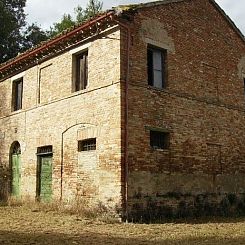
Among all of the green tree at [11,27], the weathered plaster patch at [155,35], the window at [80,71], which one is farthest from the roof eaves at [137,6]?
the green tree at [11,27]

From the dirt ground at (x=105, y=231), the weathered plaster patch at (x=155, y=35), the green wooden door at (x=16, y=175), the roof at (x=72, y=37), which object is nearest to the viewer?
the dirt ground at (x=105, y=231)

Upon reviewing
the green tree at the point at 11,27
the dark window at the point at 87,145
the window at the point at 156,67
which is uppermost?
the green tree at the point at 11,27

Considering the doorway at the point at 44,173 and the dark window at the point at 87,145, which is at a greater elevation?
the dark window at the point at 87,145

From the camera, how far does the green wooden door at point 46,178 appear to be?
47.9 ft

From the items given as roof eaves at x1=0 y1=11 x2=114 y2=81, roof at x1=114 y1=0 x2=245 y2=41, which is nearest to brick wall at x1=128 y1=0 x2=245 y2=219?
roof at x1=114 y1=0 x2=245 y2=41

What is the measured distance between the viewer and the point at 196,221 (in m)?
12.2

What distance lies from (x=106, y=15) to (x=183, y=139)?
483cm

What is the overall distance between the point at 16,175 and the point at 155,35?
27.5ft

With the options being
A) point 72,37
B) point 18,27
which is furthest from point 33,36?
point 72,37

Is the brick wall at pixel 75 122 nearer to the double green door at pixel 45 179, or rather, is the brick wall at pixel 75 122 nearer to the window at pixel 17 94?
the double green door at pixel 45 179

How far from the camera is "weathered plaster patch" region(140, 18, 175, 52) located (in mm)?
13070

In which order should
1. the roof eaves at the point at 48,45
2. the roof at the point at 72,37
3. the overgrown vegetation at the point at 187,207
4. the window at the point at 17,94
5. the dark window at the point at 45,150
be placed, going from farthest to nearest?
1. the window at the point at 17,94
2. the dark window at the point at 45,150
3. the roof eaves at the point at 48,45
4. the roof at the point at 72,37
5. the overgrown vegetation at the point at 187,207

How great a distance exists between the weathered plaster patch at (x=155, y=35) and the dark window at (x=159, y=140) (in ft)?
9.94

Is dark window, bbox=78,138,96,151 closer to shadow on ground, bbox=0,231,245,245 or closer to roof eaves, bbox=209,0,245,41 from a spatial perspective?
shadow on ground, bbox=0,231,245,245
